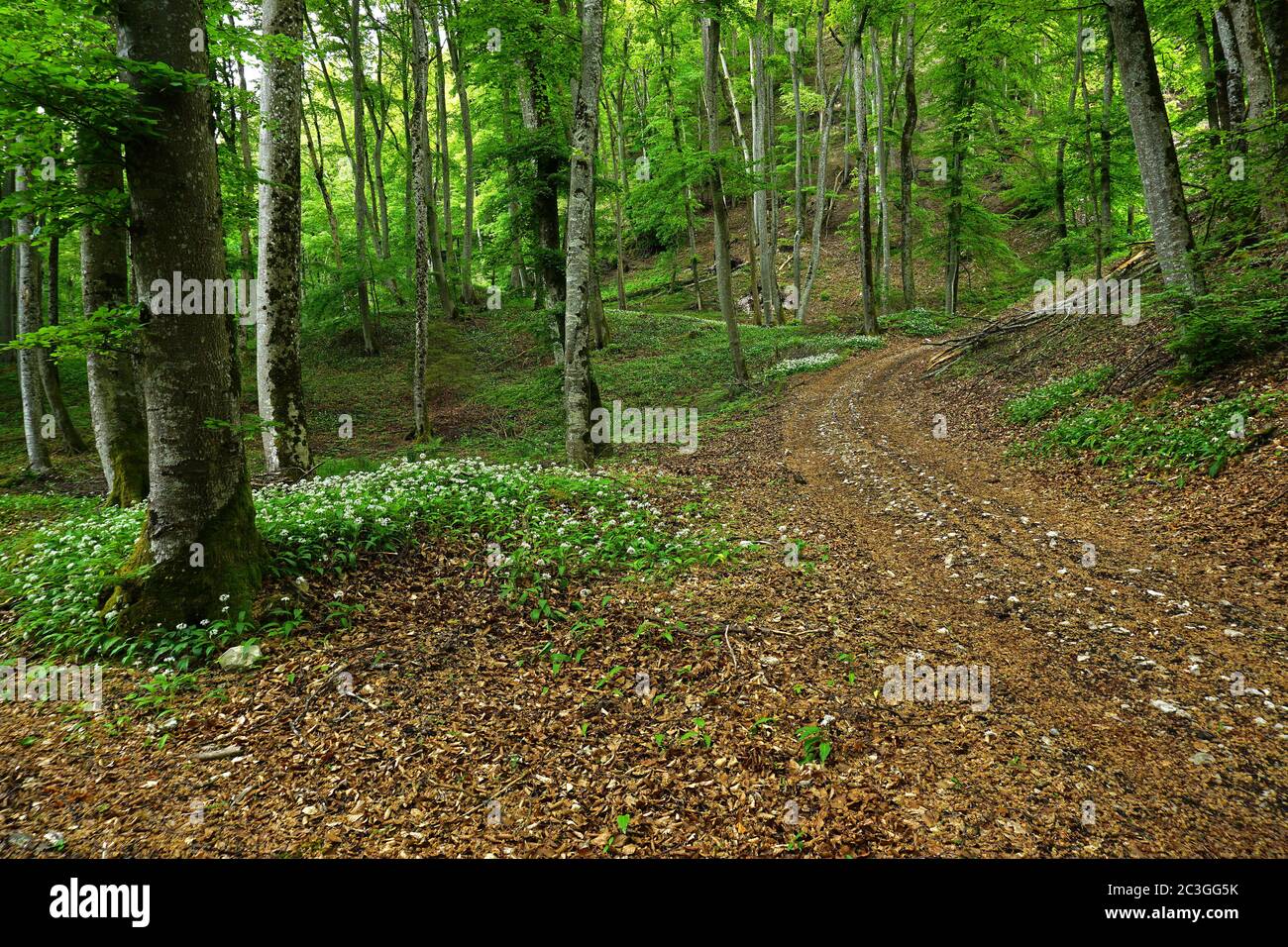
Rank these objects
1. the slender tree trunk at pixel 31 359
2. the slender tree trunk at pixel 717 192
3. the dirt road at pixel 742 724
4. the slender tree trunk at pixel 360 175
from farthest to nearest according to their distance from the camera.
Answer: the slender tree trunk at pixel 360 175, the slender tree trunk at pixel 717 192, the slender tree trunk at pixel 31 359, the dirt road at pixel 742 724

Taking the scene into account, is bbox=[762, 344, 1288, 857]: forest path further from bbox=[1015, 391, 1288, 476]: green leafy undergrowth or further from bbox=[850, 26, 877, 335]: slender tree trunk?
bbox=[850, 26, 877, 335]: slender tree trunk

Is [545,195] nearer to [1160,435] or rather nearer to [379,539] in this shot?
[379,539]

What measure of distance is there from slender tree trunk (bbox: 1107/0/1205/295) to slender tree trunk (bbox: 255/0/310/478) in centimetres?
1230

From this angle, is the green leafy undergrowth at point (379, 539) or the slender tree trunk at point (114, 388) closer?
the green leafy undergrowth at point (379, 539)

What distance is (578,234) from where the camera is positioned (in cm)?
1021

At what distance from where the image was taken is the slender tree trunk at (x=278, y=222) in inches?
337

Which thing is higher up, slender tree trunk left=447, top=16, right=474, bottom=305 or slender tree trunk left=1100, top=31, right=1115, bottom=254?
slender tree trunk left=447, top=16, right=474, bottom=305

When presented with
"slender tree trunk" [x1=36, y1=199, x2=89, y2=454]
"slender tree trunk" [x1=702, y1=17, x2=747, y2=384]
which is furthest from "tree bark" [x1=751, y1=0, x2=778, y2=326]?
"slender tree trunk" [x1=36, y1=199, x2=89, y2=454]

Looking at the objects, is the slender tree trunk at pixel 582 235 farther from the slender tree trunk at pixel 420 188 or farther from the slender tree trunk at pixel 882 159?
the slender tree trunk at pixel 882 159

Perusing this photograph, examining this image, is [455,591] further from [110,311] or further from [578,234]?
[578,234]

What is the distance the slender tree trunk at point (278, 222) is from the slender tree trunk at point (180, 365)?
386 cm

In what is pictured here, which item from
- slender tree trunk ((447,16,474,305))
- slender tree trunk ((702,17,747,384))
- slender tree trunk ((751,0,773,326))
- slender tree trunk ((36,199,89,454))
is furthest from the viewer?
slender tree trunk ((447,16,474,305))

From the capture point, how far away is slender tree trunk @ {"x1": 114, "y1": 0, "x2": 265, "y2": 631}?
4484 mm

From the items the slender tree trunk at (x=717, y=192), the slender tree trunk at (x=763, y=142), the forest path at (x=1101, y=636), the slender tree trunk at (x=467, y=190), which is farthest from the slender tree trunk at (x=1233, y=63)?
the slender tree trunk at (x=467, y=190)
